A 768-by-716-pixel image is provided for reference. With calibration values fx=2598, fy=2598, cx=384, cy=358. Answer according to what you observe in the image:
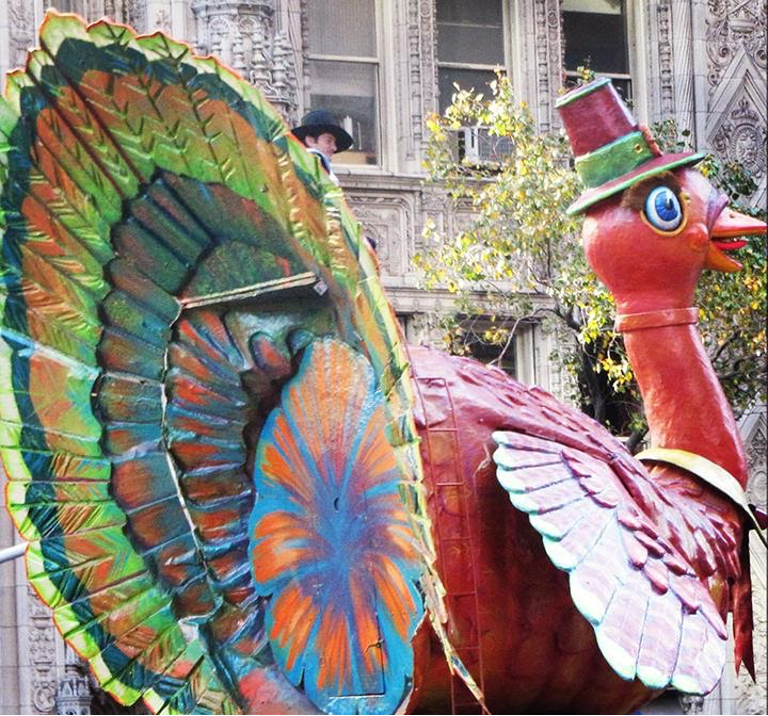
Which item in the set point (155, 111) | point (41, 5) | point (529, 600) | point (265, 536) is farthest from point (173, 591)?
point (41, 5)

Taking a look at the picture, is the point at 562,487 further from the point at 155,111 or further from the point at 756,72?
the point at 756,72

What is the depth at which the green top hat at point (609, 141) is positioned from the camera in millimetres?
9289

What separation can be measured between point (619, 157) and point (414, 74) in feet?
37.1

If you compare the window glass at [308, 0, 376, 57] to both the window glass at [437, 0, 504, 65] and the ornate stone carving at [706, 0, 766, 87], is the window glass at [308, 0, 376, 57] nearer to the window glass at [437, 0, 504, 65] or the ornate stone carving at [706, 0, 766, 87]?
the window glass at [437, 0, 504, 65]

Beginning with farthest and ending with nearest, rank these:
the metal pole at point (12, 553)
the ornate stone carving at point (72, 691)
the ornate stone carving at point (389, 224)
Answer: the ornate stone carving at point (389, 224), the ornate stone carving at point (72, 691), the metal pole at point (12, 553)

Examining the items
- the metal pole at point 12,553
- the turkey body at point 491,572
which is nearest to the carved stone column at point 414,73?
the metal pole at point 12,553

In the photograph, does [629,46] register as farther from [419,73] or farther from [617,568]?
[617,568]

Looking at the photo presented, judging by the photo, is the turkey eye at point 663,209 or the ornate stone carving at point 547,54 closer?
the turkey eye at point 663,209

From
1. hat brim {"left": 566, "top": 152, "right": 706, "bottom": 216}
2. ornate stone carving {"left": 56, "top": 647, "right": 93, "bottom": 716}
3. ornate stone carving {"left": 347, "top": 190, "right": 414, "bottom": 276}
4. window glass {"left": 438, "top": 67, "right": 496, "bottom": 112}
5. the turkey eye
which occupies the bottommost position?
ornate stone carving {"left": 56, "top": 647, "right": 93, "bottom": 716}

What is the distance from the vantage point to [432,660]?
8.45 metres

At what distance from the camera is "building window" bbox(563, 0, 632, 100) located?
2142 cm

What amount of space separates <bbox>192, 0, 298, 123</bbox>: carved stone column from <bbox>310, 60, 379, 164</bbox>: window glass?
3.97ft

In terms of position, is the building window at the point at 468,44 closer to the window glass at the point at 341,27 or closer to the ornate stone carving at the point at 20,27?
the window glass at the point at 341,27

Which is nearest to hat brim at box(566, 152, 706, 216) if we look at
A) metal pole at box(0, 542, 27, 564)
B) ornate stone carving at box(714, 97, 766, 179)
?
metal pole at box(0, 542, 27, 564)
